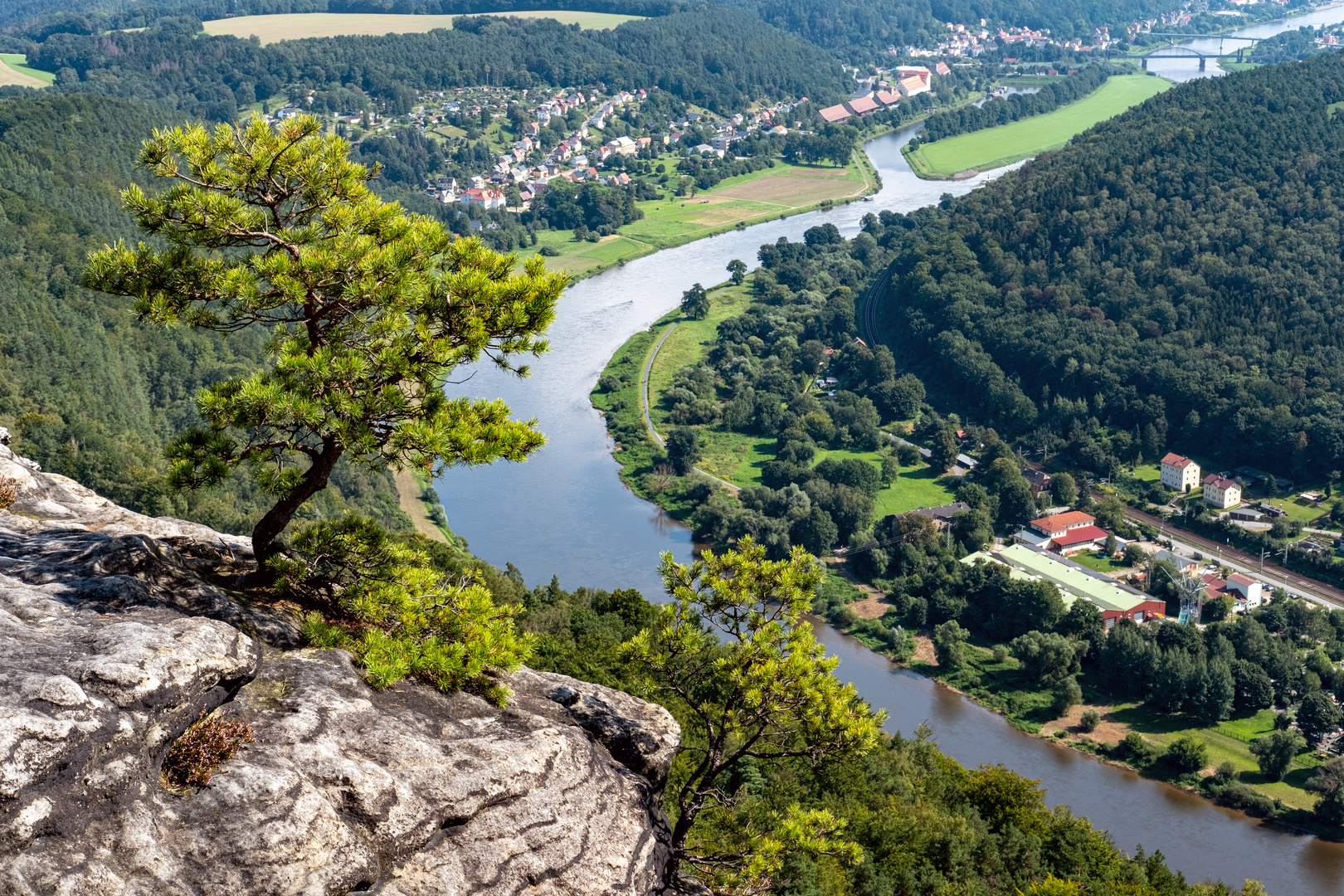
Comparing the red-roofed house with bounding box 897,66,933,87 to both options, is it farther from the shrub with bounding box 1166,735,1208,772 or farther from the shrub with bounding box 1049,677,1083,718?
the shrub with bounding box 1166,735,1208,772

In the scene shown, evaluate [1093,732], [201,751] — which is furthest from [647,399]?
[201,751]

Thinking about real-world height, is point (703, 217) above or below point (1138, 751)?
above

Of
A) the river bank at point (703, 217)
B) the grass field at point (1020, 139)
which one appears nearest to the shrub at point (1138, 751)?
the river bank at point (703, 217)

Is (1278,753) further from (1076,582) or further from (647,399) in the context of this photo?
(647,399)

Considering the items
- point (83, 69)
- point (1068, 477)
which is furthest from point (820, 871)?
point (83, 69)

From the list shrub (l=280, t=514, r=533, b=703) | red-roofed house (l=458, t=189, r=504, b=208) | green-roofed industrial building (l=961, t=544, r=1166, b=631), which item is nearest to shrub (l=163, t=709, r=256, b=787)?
shrub (l=280, t=514, r=533, b=703)
